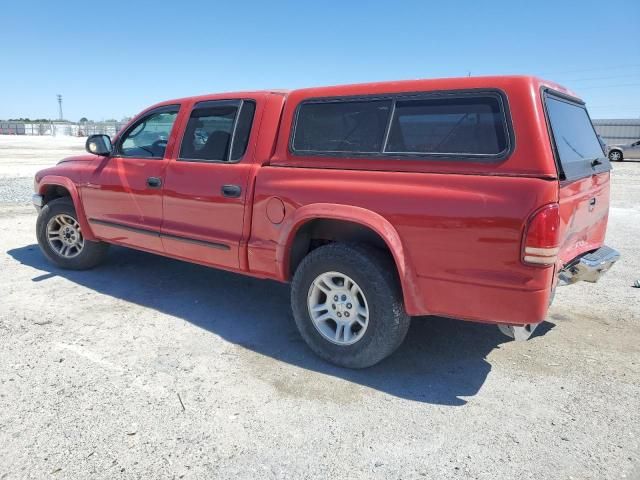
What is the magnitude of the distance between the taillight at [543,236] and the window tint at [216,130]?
224 cm

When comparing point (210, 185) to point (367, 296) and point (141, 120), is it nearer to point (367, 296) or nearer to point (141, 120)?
A: point (141, 120)

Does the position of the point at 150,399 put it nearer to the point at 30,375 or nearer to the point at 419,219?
the point at 30,375

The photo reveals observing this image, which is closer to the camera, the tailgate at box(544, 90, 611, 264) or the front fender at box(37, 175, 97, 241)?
the tailgate at box(544, 90, 611, 264)

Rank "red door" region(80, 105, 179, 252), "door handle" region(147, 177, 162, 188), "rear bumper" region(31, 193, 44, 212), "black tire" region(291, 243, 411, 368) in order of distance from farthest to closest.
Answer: "rear bumper" region(31, 193, 44, 212), "red door" region(80, 105, 179, 252), "door handle" region(147, 177, 162, 188), "black tire" region(291, 243, 411, 368)

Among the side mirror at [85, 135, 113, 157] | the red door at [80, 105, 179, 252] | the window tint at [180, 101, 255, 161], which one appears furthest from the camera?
the side mirror at [85, 135, 113, 157]

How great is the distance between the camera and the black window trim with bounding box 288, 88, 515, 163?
276 cm

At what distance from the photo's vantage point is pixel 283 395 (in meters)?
3.03

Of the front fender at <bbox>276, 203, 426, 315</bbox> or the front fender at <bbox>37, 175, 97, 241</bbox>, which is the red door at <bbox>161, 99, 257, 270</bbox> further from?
the front fender at <bbox>37, 175, 97, 241</bbox>

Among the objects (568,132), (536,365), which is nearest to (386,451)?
(536,365)

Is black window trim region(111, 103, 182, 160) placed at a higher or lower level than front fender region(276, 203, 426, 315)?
higher

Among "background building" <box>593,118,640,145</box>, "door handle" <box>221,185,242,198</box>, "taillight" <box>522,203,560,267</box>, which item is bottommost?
"taillight" <box>522,203,560,267</box>

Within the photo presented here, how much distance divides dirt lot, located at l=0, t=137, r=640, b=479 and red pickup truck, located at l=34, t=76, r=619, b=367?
45 centimetres

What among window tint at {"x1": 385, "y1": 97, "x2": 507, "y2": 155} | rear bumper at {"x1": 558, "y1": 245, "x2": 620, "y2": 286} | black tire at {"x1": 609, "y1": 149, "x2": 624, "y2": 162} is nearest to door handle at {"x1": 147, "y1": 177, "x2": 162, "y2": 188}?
window tint at {"x1": 385, "y1": 97, "x2": 507, "y2": 155}

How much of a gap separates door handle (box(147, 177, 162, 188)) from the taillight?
312 centimetres
